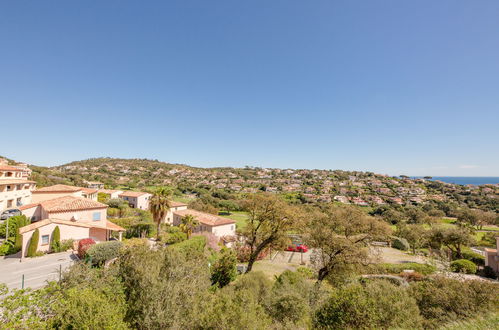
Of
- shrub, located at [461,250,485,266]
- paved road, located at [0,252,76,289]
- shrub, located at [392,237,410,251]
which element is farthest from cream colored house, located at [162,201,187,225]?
shrub, located at [461,250,485,266]

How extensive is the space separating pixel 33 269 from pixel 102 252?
471 cm

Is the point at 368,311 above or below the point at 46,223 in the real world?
below

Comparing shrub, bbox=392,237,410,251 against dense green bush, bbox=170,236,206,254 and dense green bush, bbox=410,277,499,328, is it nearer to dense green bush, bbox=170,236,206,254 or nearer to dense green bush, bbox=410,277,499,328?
dense green bush, bbox=410,277,499,328

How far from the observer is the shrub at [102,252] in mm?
16780

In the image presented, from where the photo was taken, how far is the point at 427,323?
10.8 m

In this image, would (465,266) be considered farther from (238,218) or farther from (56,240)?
(238,218)

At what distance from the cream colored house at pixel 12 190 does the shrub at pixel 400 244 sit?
68.9 m

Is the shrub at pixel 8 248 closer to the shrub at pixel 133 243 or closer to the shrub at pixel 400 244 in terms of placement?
the shrub at pixel 133 243

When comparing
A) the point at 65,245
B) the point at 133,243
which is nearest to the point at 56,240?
the point at 65,245

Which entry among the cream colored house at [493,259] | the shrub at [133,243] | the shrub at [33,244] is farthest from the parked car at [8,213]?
the cream colored house at [493,259]

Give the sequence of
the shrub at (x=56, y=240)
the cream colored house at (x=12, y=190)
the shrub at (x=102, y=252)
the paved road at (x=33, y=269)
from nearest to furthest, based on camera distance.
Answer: the paved road at (x=33, y=269)
the shrub at (x=102, y=252)
the shrub at (x=56, y=240)
the cream colored house at (x=12, y=190)

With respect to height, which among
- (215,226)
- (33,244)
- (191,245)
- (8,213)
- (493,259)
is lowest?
(493,259)

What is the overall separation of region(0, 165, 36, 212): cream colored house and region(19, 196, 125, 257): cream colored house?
7.74 m

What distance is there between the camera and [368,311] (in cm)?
1092
